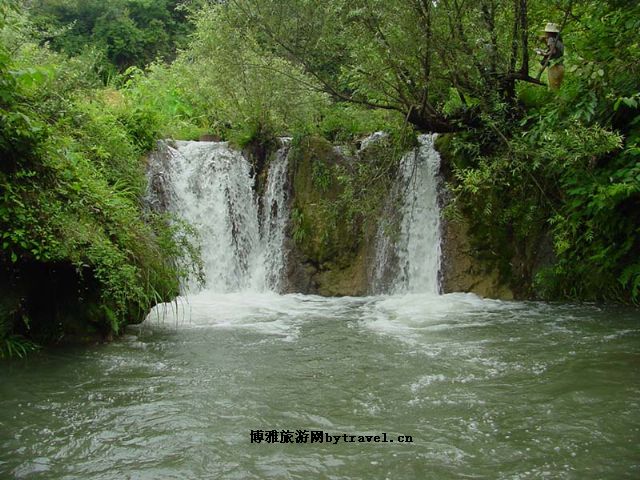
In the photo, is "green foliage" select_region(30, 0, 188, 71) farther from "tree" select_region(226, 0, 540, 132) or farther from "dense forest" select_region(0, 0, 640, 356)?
"tree" select_region(226, 0, 540, 132)

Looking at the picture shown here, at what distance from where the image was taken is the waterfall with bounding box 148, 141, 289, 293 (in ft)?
37.7

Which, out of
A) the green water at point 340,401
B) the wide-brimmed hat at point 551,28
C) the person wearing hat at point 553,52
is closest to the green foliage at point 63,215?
the green water at point 340,401

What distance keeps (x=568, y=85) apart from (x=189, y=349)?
637cm

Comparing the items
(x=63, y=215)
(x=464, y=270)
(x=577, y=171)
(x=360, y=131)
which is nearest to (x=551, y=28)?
(x=577, y=171)

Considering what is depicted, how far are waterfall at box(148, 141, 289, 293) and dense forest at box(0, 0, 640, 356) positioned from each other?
657 mm

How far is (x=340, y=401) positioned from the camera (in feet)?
16.7

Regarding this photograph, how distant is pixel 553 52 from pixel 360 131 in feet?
14.6

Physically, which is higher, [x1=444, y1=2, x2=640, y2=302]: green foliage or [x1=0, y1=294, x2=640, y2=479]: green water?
[x1=444, y1=2, x2=640, y2=302]: green foliage

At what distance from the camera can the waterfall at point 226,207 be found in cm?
1148

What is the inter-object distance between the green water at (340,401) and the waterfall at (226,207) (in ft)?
11.2

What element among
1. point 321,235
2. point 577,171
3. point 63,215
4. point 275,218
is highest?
point 577,171

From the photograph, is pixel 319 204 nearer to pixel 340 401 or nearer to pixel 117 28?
pixel 340 401

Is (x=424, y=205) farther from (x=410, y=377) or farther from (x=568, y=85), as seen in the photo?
(x=410, y=377)

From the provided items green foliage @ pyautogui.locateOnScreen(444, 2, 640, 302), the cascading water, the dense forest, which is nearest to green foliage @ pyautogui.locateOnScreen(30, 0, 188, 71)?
the dense forest
